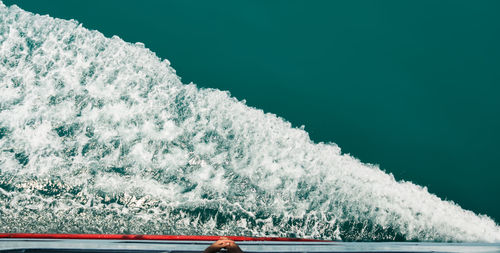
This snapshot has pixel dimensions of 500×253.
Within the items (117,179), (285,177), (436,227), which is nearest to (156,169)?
(117,179)

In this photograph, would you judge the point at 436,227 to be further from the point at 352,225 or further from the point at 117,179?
the point at 117,179

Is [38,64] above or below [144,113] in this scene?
above

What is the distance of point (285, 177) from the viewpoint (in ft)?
14.3

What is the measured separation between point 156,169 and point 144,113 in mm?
824

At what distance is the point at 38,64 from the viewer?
15.7 ft

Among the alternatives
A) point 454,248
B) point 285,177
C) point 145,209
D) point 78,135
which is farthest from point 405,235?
point 78,135

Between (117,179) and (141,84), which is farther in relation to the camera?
(141,84)

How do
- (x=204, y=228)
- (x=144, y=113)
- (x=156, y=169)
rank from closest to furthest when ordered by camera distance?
(x=204, y=228), (x=156, y=169), (x=144, y=113)

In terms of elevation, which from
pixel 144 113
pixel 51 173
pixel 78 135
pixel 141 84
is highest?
pixel 141 84

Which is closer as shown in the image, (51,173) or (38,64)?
(51,173)

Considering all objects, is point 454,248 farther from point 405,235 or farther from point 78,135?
point 78,135

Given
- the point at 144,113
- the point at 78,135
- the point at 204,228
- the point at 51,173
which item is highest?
the point at 144,113

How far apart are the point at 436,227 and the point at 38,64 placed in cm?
576

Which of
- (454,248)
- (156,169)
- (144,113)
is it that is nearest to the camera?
(454,248)
